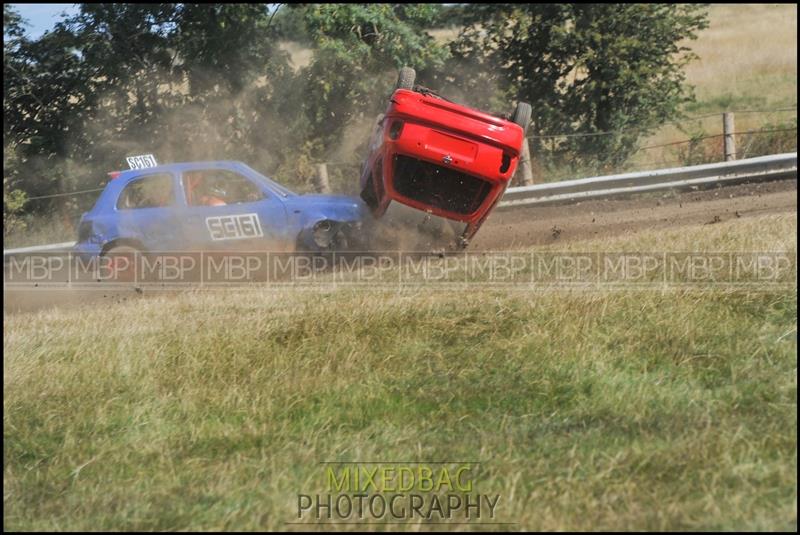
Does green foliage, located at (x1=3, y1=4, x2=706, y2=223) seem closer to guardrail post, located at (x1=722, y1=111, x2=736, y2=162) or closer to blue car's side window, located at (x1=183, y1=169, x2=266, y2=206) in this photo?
guardrail post, located at (x1=722, y1=111, x2=736, y2=162)

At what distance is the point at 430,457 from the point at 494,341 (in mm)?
1751

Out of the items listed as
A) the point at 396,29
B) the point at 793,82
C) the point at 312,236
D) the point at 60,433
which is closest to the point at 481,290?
the point at 312,236

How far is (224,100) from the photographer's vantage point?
17.2m

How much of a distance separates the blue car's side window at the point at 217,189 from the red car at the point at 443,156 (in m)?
1.71

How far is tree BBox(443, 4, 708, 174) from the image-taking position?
16.4 meters

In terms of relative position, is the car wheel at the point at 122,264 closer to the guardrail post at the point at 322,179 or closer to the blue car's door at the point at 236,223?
the blue car's door at the point at 236,223

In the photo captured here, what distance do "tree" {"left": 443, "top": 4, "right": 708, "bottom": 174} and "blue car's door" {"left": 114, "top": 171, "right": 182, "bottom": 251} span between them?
8.54 meters

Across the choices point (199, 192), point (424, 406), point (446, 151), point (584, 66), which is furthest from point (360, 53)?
point (424, 406)

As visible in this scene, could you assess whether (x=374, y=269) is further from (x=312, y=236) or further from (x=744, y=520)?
(x=744, y=520)

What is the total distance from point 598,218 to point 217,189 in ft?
17.9

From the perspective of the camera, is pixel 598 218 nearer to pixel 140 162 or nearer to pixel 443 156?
pixel 443 156

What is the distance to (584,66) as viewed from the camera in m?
17.1

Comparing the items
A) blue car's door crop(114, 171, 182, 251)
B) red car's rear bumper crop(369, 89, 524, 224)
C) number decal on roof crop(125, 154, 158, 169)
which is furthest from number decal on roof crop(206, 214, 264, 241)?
red car's rear bumper crop(369, 89, 524, 224)

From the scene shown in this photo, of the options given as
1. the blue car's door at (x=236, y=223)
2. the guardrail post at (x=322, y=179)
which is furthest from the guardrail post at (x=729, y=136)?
the blue car's door at (x=236, y=223)
